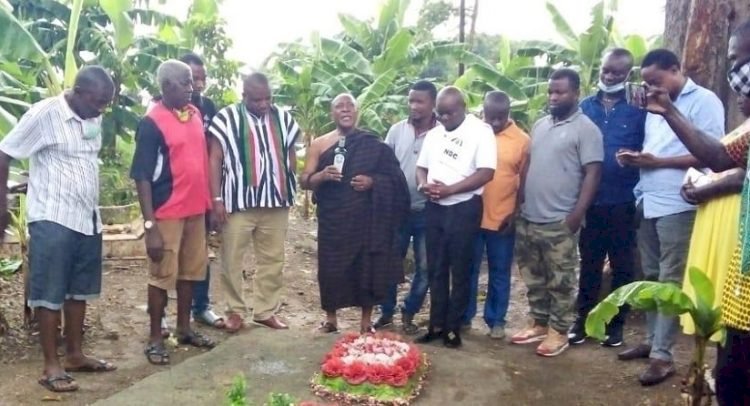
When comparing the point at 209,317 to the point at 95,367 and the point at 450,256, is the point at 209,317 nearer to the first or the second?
the point at 95,367

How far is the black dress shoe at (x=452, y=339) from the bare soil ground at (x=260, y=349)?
0.13 metres

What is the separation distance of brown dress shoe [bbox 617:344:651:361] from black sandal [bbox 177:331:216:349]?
292cm

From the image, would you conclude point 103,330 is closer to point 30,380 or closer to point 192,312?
point 192,312

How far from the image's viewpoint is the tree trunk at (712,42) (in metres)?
6.05

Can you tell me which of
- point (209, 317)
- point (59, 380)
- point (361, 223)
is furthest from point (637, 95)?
point (209, 317)

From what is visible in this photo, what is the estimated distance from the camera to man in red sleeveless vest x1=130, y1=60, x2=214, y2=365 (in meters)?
5.49

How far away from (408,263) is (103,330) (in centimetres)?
358

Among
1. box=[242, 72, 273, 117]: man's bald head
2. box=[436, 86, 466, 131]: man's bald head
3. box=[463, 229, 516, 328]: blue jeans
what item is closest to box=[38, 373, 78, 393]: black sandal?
box=[242, 72, 273, 117]: man's bald head

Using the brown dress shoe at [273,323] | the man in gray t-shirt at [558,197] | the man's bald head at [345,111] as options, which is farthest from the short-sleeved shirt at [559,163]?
the brown dress shoe at [273,323]

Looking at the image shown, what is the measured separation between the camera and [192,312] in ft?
22.3

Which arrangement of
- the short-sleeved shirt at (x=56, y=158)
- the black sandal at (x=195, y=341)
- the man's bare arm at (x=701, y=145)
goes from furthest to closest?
1. the black sandal at (x=195, y=341)
2. the short-sleeved shirt at (x=56, y=158)
3. the man's bare arm at (x=701, y=145)

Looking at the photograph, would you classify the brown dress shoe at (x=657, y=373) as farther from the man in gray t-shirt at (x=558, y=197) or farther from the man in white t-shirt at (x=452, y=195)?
the man in white t-shirt at (x=452, y=195)

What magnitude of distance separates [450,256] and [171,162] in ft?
6.67

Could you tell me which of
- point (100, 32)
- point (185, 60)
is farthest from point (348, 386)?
point (100, 32)
